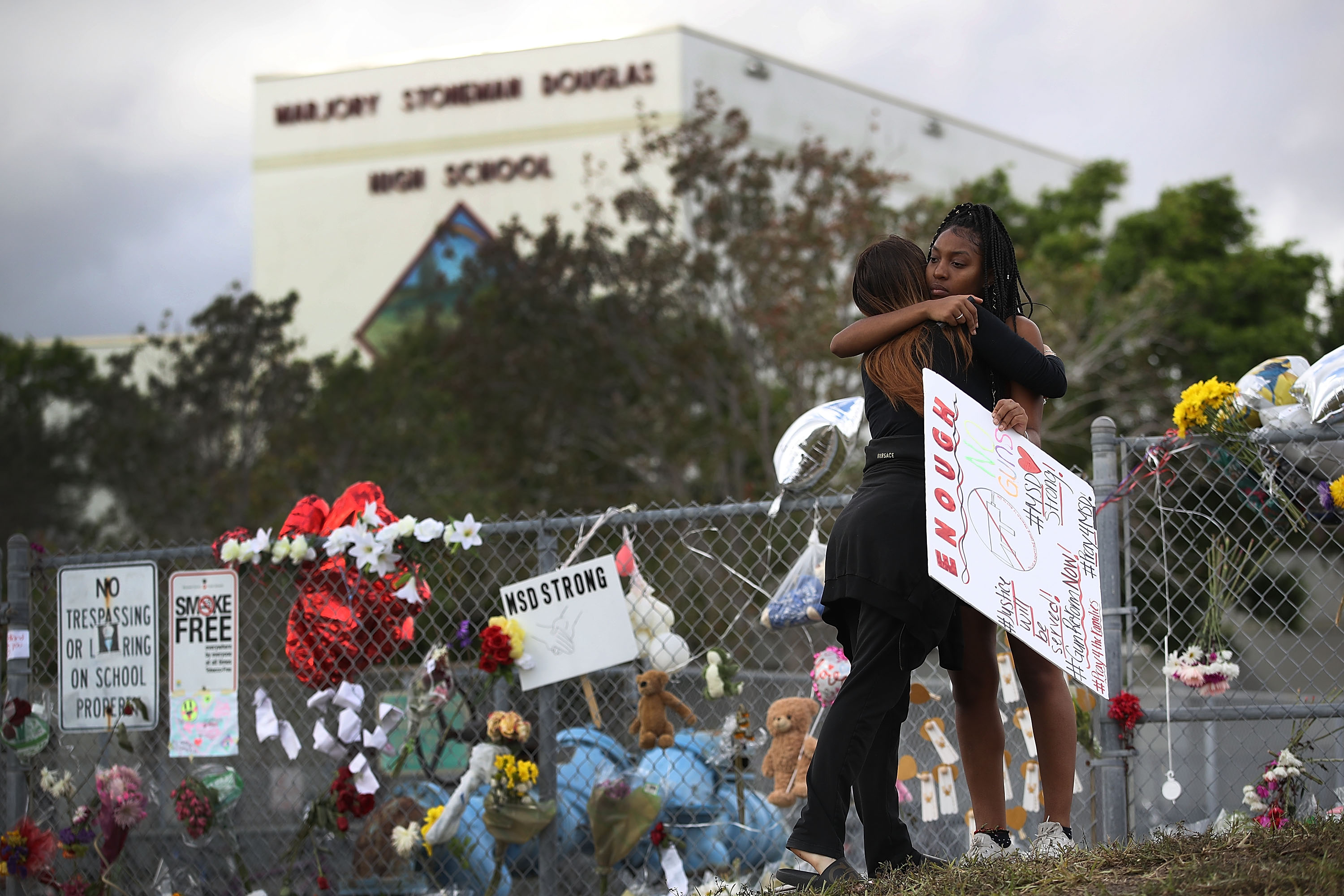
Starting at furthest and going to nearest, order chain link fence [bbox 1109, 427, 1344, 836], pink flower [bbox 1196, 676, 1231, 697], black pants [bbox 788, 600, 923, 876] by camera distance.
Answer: pink flower [bbox 1196, 676, 1231, 697] < chain link fence [bbox 1109, 427, 1344, 836] < black pants [bbox 788, 600, 923, 876]

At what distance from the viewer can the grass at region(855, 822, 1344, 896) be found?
8.21 ft

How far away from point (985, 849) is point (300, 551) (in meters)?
2.77

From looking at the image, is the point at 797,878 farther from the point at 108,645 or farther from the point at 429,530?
the point at 108,645

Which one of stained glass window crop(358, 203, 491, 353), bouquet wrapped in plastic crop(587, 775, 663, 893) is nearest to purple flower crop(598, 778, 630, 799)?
bouquet wrapped in plastic crop(587, 775, 663, 893)

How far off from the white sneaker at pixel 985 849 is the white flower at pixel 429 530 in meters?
2.23

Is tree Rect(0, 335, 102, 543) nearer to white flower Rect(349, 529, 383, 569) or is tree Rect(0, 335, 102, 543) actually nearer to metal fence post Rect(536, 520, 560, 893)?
white flower Rect(349, 529, 383, 569)

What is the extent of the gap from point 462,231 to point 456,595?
Answer: 26.5 metres

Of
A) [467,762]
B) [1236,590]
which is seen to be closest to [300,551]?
[467,762]

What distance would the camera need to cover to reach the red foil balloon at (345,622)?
4613 mm

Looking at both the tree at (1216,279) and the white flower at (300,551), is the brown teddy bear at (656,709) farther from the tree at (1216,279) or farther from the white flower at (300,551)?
the tree at (1216,279)

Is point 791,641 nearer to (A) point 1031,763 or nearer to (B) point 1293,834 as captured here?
(A) point 1031,763

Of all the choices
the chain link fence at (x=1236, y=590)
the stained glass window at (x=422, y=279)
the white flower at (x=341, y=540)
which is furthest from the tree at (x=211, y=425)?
the chain link fence at (x=1236, y=590)

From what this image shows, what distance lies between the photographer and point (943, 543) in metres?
2.72

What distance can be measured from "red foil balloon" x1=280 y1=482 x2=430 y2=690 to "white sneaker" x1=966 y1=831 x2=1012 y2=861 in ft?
7.57
